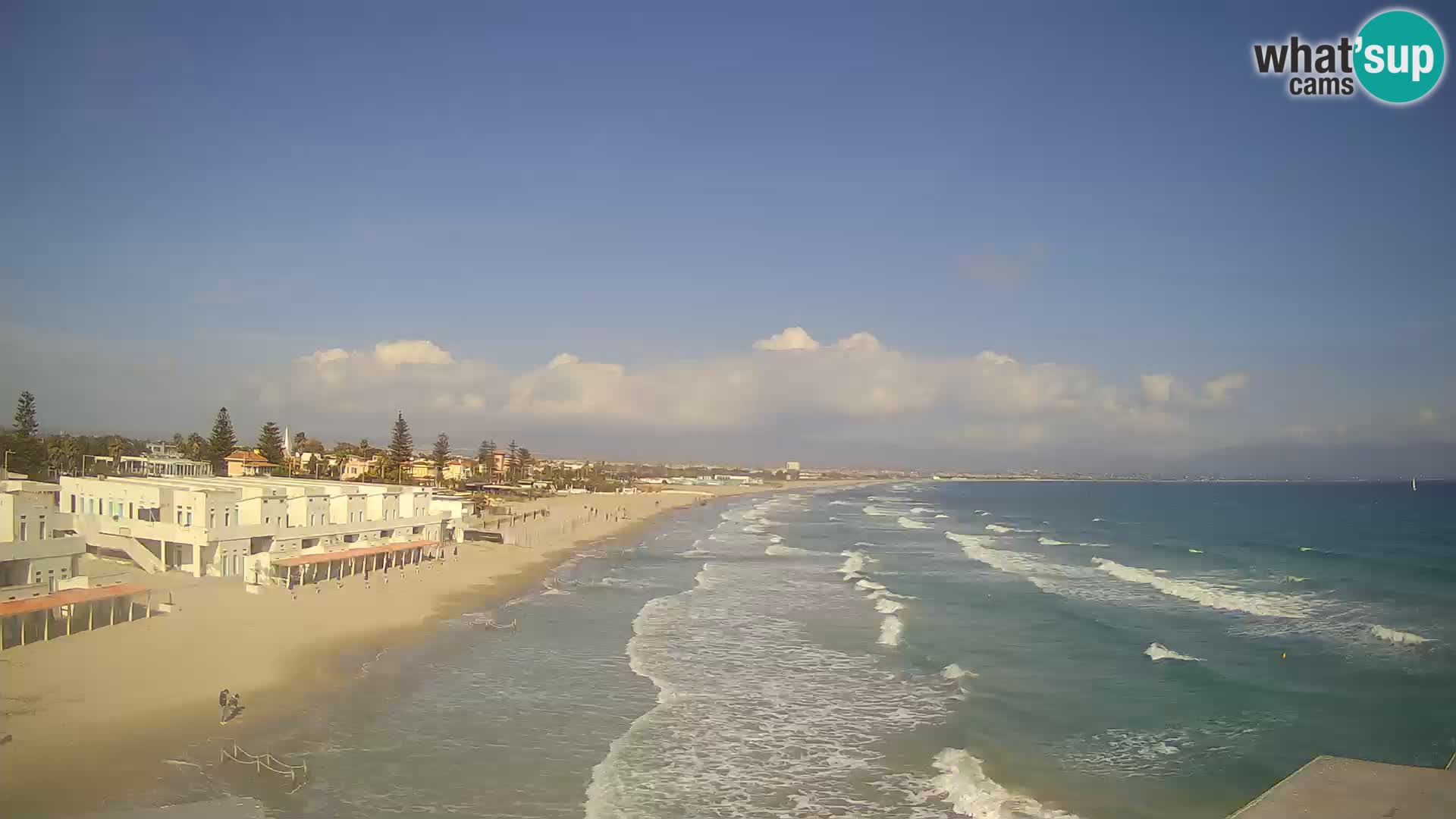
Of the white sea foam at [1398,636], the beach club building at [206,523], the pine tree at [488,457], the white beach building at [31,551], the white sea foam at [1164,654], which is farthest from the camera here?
the pine tree at [488,457]

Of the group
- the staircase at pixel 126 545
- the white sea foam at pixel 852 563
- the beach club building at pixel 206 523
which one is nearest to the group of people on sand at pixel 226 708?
the beach club building at pixel 206 523

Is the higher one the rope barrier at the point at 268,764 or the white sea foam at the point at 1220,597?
the rope barrier at the point at 268,764

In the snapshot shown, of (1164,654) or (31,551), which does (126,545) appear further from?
(1164,654)

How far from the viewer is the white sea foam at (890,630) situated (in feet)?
89.7

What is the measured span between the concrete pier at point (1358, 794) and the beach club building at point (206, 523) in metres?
30.4

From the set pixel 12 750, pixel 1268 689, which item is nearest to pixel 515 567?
pixel 12 750

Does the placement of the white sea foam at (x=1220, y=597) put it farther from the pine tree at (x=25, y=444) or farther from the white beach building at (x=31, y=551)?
the pine tree at (x=25, y=444)

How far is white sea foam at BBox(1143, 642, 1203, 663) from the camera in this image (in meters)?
25.5

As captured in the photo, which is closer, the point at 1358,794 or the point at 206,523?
the point at 1358,794

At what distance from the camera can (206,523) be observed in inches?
1219

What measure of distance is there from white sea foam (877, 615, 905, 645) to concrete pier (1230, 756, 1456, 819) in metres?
13.2

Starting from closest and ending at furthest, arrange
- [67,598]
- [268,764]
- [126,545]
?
[268,764], [67,598], [126,545]

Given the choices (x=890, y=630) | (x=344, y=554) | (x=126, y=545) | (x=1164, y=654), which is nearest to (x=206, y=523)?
(x=126, y=545)

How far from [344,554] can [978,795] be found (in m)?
27.8
